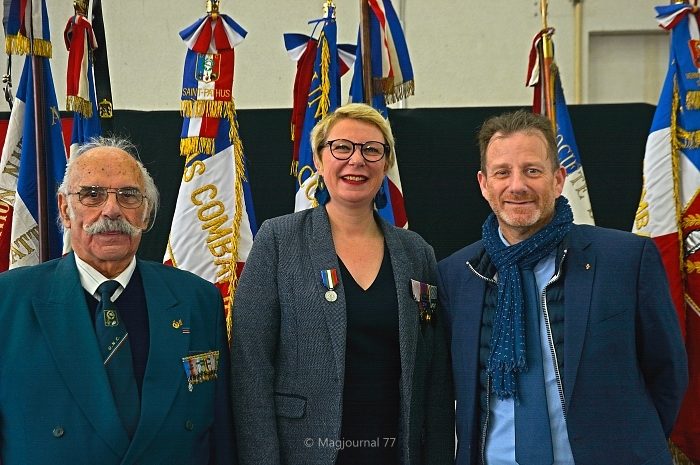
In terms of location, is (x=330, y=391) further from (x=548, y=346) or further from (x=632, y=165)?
(x=632, y=165)

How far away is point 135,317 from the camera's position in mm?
1713

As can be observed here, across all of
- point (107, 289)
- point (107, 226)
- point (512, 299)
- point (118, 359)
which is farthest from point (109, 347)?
point (512, 299)

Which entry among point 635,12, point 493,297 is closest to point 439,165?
point 635,12

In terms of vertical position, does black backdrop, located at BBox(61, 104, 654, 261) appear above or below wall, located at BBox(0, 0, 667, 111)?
below

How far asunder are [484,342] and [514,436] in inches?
9.4

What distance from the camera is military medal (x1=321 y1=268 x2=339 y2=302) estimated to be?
1852mm

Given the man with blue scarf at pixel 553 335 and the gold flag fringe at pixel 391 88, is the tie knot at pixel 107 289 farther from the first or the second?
the gold flag fringe at pixel 391 88

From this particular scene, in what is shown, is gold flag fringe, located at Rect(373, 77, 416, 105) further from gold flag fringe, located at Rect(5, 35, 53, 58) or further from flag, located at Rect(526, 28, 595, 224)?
gold flag fringe, located at Rect(5, 35, 53, 58)

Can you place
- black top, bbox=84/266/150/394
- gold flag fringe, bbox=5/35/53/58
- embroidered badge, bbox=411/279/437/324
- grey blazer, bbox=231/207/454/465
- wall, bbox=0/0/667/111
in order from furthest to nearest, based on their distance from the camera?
wall, bbox=0/0/667/111
gold flag fringe, bbox=5/35/53/58
embroidered badge, bbox=411/279/437/324
grey blazer, bbox=231/207/454/465
black top, bbox=84/266/150/394

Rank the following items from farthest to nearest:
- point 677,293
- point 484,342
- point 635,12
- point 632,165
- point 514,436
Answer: point 635,12 < point 632,165 < point 677,293 < point 484,342 < point 514,436

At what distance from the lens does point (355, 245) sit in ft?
6.55

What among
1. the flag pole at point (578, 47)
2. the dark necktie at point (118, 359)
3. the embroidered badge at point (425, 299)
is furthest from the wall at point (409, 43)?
the dark necktie at point (118, 359)

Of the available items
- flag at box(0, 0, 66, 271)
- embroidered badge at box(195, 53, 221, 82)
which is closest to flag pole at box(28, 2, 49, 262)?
flag at box(0, 0, 66, 271)

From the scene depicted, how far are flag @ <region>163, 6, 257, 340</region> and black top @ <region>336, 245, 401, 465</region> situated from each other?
1.23m
